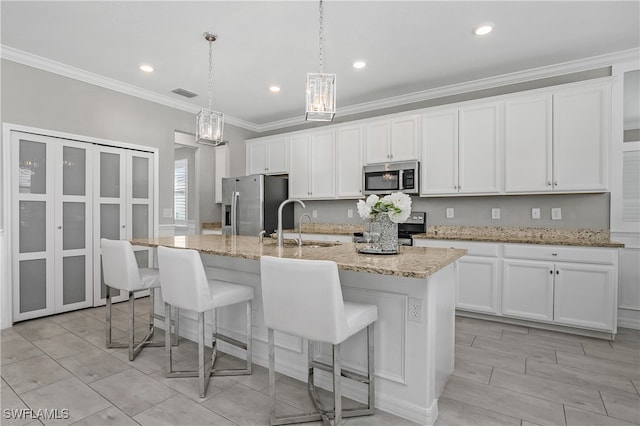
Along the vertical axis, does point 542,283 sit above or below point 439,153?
below

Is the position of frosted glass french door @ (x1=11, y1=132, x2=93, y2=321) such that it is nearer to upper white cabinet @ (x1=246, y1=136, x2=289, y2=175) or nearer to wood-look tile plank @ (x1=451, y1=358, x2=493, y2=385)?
upper white cabinet @ (x1=246, y1=136, x2=289, y2=175)

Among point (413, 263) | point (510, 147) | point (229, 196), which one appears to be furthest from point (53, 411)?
point (510, 147)

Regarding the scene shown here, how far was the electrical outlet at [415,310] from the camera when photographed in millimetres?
1798

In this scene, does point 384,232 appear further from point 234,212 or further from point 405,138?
point 234,212

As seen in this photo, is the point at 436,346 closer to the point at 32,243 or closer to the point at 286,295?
the point at 286,295

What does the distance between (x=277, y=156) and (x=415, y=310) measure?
408 centimetres

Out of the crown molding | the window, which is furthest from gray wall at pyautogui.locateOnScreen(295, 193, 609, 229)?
the window

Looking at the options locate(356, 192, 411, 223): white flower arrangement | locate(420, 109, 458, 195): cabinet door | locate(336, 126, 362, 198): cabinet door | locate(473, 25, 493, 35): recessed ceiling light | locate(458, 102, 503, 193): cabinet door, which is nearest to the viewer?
locate(356, 192, 411, 223): white flower arrangement

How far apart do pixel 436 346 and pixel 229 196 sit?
405cm

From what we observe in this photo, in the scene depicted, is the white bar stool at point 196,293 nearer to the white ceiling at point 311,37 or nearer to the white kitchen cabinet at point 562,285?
the white ceiling at point 311,37

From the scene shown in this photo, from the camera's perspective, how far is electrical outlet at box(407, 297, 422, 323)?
1.80 metres

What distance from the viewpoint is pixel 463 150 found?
3.82m

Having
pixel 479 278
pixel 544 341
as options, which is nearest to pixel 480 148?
pixel 479 278

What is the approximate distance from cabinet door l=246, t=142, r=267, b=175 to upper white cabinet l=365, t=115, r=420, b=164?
1.88 meters
